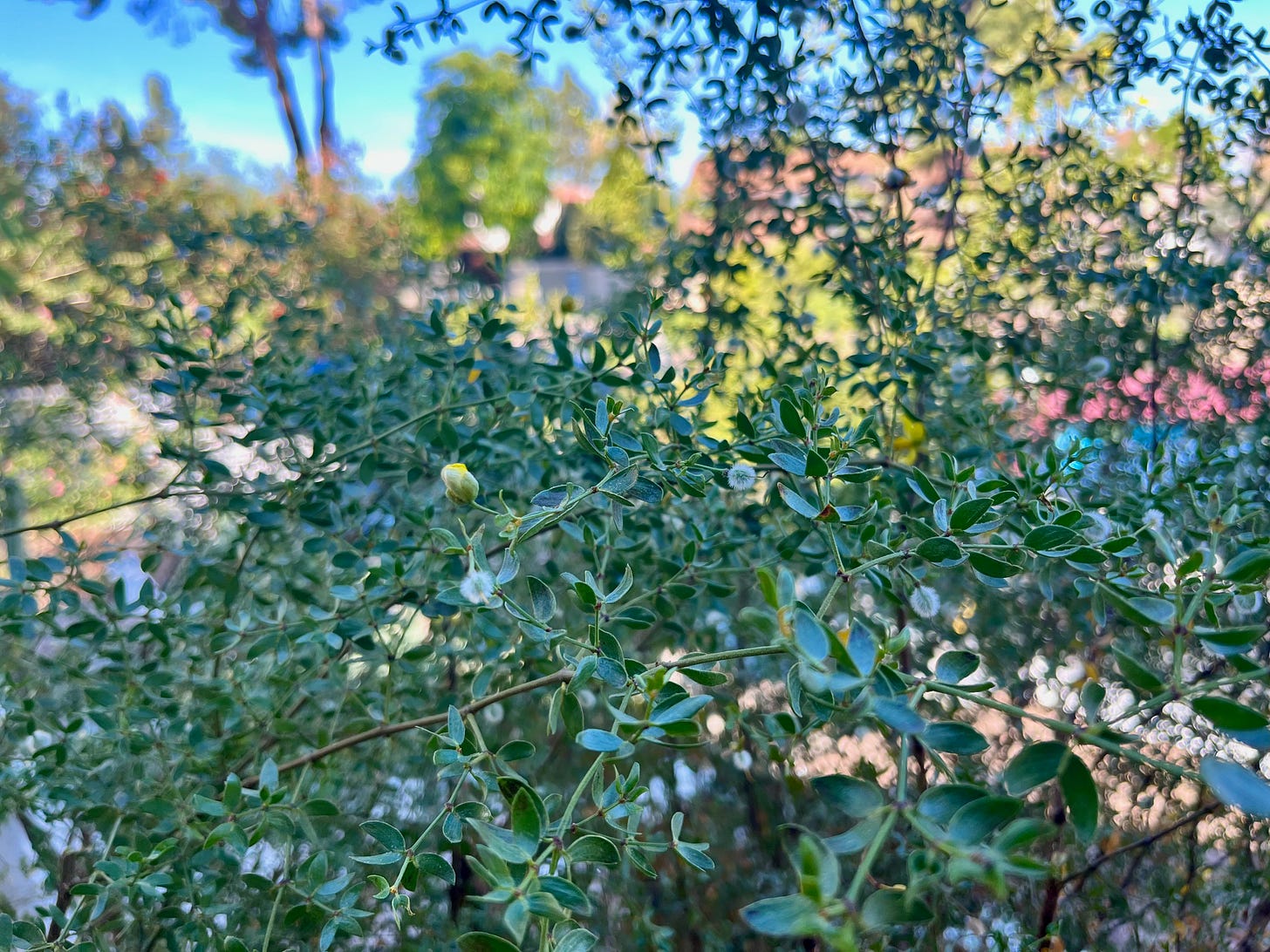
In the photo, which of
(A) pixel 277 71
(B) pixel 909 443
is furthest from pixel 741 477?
(A) pixel 277 71

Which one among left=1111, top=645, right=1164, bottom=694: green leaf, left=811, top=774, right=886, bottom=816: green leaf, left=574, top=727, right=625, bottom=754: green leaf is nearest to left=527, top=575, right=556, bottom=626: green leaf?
left=574, top=727, right=625, bottom=754: green leaf

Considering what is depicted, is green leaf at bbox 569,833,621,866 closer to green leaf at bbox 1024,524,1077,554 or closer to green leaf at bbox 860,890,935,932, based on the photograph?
green leaf at bbox 860,890,935,932

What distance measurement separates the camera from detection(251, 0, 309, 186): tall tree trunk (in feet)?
22.6

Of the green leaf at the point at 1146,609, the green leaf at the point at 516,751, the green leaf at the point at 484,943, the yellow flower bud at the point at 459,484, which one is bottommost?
the green leaf at the point at 484,943

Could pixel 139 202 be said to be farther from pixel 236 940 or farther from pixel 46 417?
pixel 236 940

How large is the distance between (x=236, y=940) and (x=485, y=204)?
12491 millimetres

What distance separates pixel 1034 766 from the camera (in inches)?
15.0

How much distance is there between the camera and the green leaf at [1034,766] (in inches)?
14.8

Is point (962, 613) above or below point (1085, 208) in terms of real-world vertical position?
below

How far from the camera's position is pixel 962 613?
1.27 meters

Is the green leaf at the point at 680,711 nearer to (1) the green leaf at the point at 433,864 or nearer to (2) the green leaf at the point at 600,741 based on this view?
(2) the green leaf at the point at 600,741

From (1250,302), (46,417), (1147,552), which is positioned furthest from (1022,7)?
(46,417)

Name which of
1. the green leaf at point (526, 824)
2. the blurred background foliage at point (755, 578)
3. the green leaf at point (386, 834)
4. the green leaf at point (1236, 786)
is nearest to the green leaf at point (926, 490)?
the blurred background foliage at point (755, 578)

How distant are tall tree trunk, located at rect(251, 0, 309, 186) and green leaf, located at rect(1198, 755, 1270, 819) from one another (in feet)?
24.0
